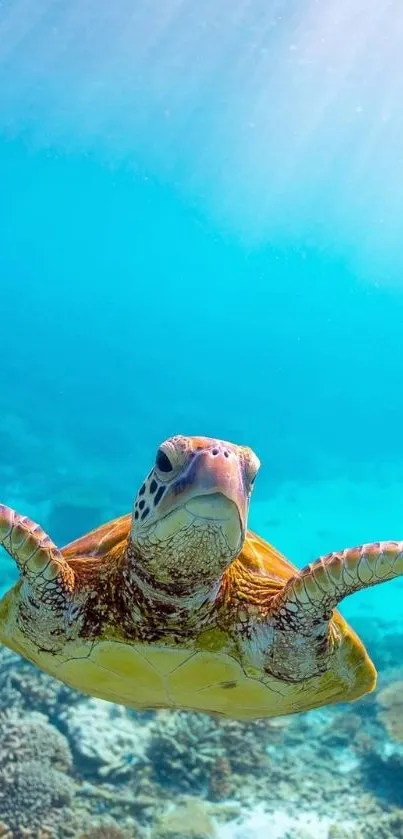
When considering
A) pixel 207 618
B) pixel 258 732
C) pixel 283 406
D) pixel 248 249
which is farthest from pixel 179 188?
pixel 207 618

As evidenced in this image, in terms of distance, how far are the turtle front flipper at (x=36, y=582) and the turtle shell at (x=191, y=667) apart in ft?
0.27

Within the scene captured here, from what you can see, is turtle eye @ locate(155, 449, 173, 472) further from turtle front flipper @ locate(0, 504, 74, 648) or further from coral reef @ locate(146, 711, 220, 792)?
coral reef @ locate(146, 711, 220, 792)

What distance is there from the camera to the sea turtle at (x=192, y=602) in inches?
81.3

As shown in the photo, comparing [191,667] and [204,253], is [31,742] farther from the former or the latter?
[204,253]

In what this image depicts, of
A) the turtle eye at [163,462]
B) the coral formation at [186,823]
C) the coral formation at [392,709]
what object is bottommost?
the coral formation at [186,823]

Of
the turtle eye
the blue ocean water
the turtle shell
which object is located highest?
the blue ocean water

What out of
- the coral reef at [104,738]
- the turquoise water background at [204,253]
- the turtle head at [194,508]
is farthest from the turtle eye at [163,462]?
the turquoise water background at [204,253]

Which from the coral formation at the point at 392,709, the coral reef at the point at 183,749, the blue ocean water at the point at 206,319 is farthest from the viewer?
the coral formation at the point at 392,709

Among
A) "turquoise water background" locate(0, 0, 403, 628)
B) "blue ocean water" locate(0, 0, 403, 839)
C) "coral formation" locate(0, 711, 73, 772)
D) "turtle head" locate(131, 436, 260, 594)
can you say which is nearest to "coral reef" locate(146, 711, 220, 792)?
"blue ocean water" locate(0, 0, 403, 839)

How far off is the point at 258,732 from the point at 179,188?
49712 mm

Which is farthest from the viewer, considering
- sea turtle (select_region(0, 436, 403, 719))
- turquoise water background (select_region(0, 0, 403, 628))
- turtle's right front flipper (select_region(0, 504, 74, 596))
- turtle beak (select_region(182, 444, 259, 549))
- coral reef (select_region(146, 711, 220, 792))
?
turquoise water background (select_region(0, 0, 403, 628))

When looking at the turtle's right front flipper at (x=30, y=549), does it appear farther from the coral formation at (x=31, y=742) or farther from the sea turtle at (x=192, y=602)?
the coral formation at (x=31, y=742)

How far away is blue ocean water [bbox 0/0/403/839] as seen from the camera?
6.78 meters

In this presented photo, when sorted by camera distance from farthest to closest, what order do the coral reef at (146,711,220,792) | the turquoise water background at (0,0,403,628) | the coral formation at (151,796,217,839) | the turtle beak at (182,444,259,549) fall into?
the turquoise water background at (0,0,403,628), the coral reef at (146,711,220,792), the coral formation at (151,796,217,839), the turtle beak at (182,444,259,549)
